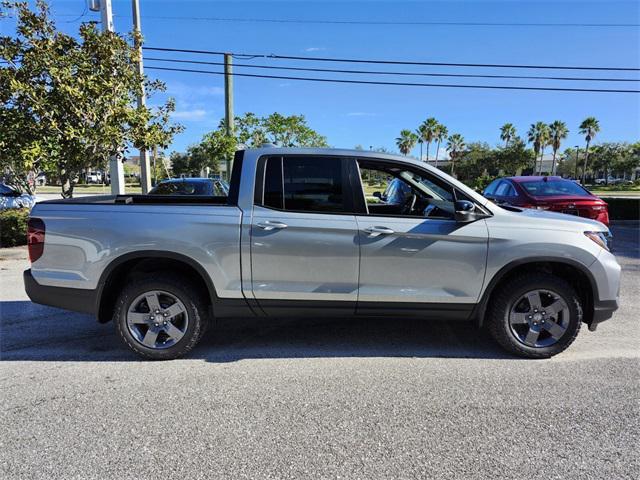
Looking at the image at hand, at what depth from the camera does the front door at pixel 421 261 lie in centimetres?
380

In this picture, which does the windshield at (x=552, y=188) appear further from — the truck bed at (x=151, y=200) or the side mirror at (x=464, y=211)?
the truck bed at (x=151, y=200)

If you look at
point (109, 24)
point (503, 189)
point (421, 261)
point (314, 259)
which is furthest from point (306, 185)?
point (109, 24)

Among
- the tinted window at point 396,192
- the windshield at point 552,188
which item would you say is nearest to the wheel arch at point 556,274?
the tinted window at point 396,192

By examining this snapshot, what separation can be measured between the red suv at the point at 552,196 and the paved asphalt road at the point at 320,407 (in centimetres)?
416

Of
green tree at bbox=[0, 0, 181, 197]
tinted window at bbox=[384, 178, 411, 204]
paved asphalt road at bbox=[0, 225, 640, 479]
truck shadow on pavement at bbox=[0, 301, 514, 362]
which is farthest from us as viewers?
green tree at bbox=[0, 0, 181, 197]

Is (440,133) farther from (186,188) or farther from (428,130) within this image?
(186,188)

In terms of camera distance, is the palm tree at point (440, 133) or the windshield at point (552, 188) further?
the palm tree at point (440, 133)

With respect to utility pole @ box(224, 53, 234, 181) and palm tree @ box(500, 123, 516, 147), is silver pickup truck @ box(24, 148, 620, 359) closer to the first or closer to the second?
utility pole @ box(224, 53, 234, 181)

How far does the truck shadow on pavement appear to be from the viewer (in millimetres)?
4145

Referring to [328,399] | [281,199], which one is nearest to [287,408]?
[328,399]

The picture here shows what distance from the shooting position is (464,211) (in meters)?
3.74

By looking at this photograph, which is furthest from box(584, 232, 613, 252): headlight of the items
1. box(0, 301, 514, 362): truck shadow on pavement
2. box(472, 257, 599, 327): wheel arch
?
box(0, 301, 514, 362): truck shadow on pavement

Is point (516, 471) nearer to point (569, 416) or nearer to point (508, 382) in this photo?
point (569, 416)

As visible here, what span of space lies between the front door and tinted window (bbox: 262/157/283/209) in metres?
0.71
